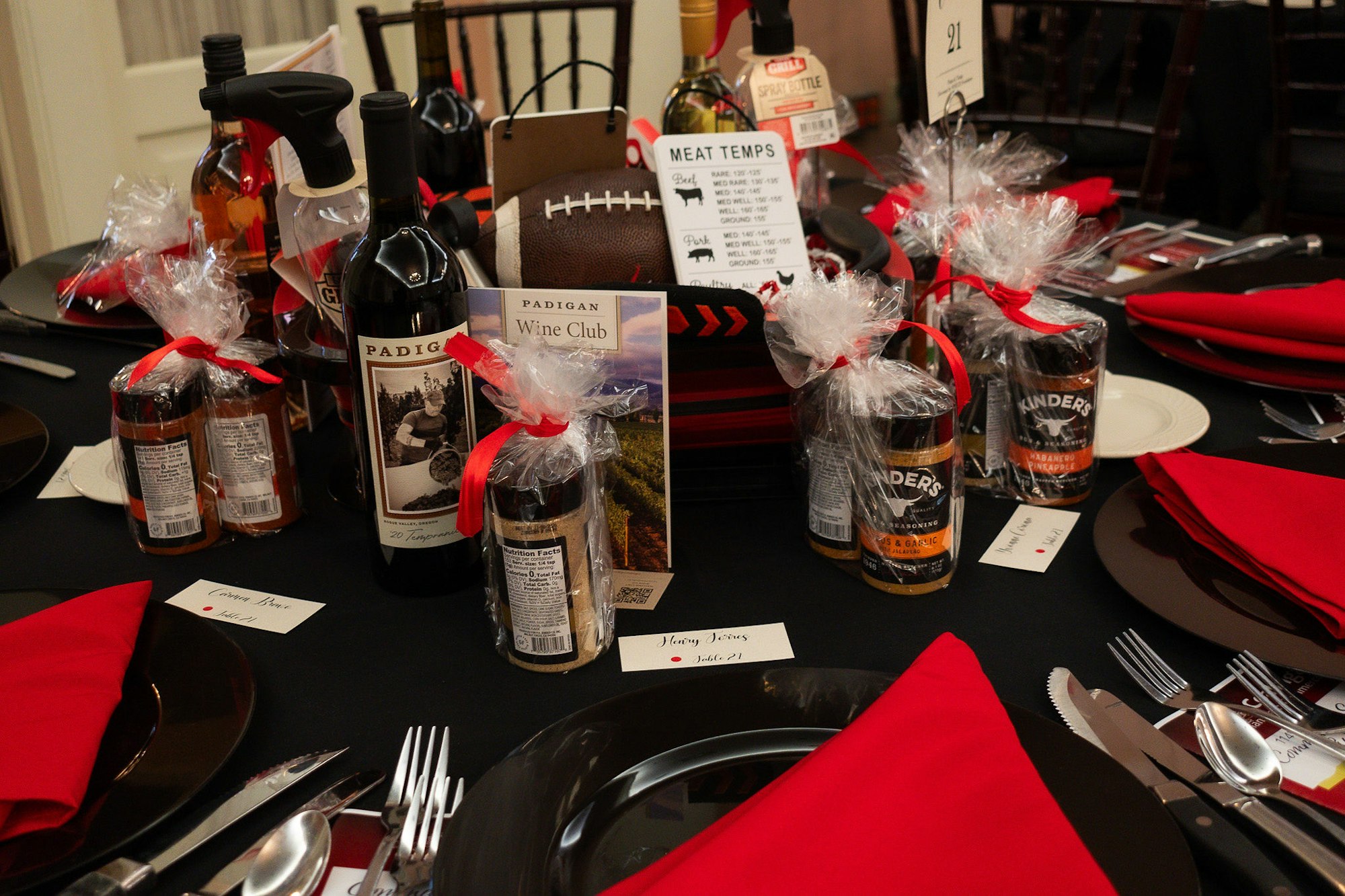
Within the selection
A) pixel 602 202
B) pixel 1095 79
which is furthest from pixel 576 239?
pixel 1095 79

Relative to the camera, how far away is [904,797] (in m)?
0.62

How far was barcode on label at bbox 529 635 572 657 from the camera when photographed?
2.69 ft

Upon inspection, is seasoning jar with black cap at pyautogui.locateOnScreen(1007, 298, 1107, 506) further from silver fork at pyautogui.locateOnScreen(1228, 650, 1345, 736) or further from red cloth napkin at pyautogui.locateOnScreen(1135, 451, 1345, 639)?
silver fork at pyautogui.locateOnScreen(1228, 650, 1345, 736)

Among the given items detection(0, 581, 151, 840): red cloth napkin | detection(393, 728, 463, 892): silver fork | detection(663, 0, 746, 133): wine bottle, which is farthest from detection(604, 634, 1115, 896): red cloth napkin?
detection(663, 0, 746, 133): wine bottle

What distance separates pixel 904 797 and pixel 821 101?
0.93 metres

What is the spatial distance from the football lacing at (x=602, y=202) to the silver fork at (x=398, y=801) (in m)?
0.49

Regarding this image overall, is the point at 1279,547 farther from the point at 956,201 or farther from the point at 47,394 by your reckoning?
the point at 47,394

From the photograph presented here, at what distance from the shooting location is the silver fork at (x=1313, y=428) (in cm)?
114

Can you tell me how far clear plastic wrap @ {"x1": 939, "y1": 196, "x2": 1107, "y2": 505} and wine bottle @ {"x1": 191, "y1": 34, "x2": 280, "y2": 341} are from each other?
2.18 feet

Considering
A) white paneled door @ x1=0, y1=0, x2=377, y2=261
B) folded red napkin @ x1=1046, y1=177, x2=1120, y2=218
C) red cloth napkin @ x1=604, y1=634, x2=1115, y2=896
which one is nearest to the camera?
red cloth napkin @ x1=604, y1=634, x2=1115, y2=896

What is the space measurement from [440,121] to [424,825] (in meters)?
1.08

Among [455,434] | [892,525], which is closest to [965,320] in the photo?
[892,525]

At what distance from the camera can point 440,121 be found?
4.93 feet

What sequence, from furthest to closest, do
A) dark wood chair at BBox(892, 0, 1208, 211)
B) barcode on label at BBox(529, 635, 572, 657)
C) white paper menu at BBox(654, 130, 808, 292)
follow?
dark wood chair at BBox(892, 0, 1208, 211) → white paper menu at BBox(654, 130, 808, 292) → barcode on label at BBox(529, 635, 572, 657)
